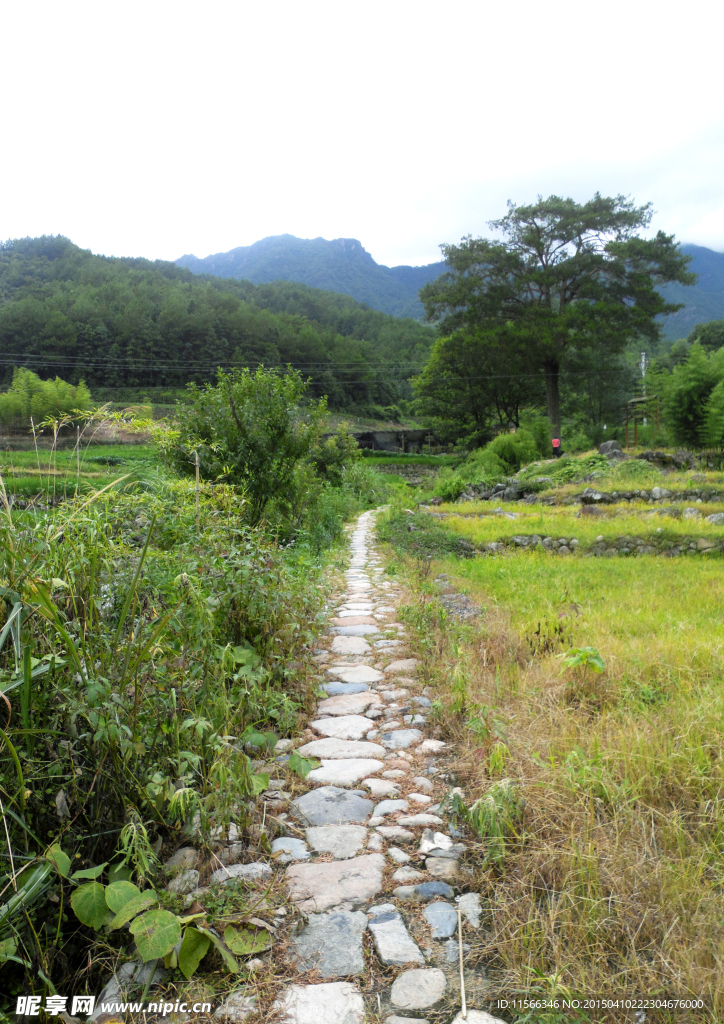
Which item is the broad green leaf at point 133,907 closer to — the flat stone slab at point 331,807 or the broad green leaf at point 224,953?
the broad green leaf at point 224,953

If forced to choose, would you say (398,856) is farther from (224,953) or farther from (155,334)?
(155,334)

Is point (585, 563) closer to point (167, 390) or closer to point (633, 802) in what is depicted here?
point (633, 802)

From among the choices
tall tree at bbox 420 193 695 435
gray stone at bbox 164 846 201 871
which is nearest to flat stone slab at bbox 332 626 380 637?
gray stone at bbox 164 846 201 871

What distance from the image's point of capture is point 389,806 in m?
2.42

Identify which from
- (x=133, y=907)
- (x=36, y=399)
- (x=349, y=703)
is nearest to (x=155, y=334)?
(x=36, y=399)

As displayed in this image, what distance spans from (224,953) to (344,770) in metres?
1.22

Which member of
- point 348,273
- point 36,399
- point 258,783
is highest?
point 348,273

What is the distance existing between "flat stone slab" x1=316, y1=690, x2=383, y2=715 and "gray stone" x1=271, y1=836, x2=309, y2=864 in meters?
1.15

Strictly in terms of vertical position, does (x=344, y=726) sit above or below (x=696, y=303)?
below

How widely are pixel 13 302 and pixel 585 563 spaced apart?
212ft

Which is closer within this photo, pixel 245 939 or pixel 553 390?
pixel 245 939

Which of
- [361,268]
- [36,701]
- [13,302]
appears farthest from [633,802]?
[361,268]

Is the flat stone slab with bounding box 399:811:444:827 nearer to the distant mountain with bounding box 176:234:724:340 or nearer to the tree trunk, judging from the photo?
the tree trunk

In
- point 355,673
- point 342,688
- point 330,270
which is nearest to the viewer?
point 342,688
